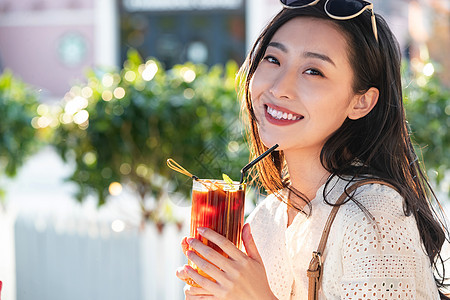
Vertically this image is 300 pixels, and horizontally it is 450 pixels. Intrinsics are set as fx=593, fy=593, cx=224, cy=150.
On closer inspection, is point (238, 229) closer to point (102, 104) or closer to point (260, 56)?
point (260, 56)

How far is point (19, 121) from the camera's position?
276 centimetres

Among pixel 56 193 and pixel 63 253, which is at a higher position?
pixel 56 193

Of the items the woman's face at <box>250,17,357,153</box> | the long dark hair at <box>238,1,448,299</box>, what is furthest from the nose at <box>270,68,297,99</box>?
the long dark hair at <box>238,1,448,299</box>

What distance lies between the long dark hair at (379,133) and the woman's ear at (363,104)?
0.5 inches

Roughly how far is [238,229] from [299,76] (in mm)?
319

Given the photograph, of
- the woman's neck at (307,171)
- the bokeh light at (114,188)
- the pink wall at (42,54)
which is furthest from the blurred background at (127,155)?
the pink wall at (42,54)

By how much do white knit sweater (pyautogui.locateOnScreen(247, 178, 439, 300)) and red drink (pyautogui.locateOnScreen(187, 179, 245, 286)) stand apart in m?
0.18

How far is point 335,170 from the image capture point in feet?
4.02

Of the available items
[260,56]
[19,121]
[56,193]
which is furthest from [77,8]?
[260,56]

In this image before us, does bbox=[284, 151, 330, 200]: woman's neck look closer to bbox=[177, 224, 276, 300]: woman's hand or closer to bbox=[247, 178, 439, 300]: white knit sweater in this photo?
bbox=[247, 178, 439, 300]: white knit sweater

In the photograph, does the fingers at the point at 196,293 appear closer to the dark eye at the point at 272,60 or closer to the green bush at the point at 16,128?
the dark eye at the point at 272,60

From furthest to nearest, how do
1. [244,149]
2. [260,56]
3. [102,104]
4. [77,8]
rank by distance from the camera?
1. [77,8]
2. [102,104]
3. [244,149]
4. [260,56]

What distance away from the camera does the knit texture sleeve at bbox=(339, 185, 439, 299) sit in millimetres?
1019

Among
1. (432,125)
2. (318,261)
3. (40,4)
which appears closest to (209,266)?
(318,261)
